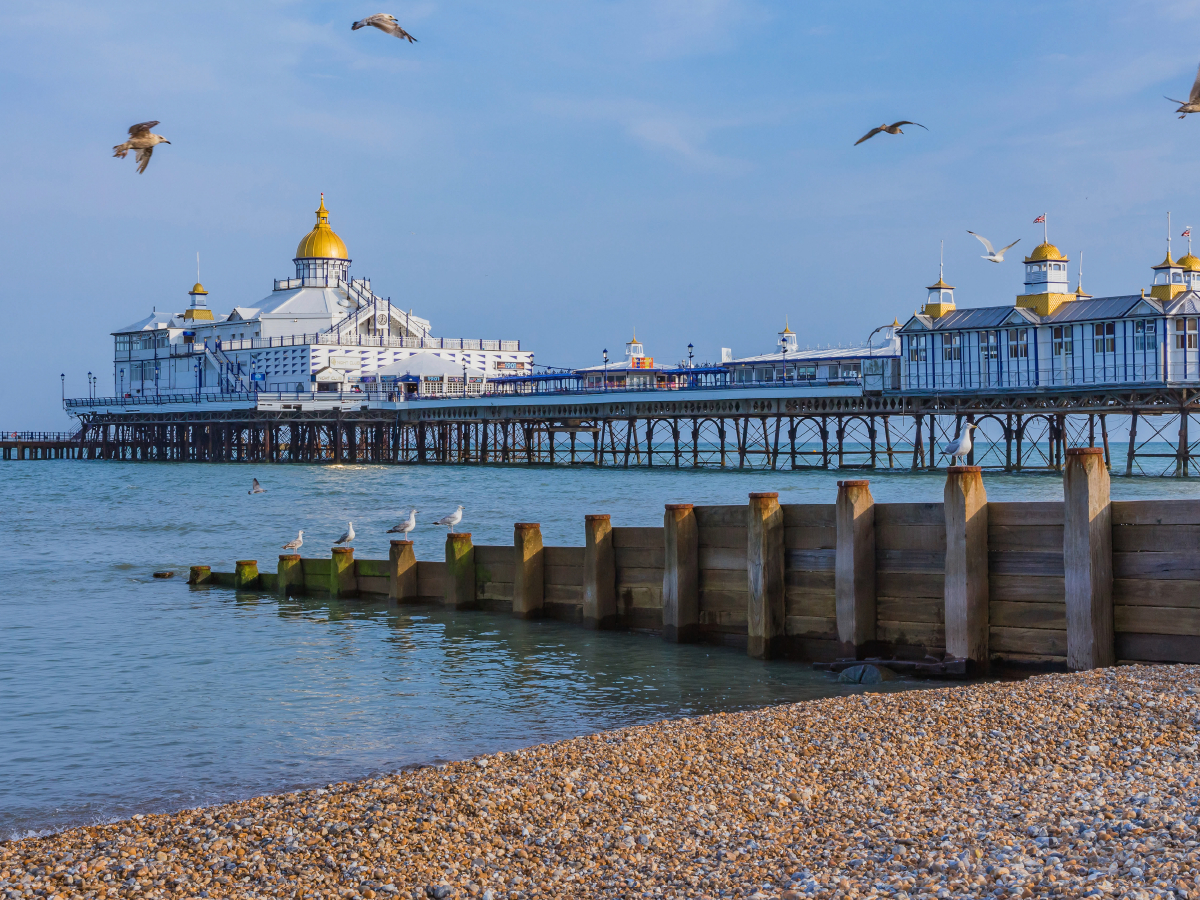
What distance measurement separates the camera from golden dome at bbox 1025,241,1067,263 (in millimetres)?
57656

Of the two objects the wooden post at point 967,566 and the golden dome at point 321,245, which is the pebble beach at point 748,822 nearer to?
the wooden post at point 967,566

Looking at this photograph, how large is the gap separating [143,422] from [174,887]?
3966 inches

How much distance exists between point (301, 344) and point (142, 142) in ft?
280

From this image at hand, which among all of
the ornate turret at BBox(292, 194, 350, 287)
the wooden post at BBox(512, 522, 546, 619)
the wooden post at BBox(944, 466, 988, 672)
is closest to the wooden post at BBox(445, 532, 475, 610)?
the wooden post at BBox(512, 522, 546, 619)

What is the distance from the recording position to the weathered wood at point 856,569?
12.1 meters

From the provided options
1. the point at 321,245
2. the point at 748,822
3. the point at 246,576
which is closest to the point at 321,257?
the point at 321,245

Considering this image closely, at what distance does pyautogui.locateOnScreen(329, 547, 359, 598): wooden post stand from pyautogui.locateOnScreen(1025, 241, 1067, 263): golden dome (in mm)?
46171

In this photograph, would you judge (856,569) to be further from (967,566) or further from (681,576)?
(681,576)

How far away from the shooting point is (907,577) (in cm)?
1205

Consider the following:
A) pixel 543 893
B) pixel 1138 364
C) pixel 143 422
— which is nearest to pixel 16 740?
pixel 543 893

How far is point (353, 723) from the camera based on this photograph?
11.6 meters

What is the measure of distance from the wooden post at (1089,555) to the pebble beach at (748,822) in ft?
4.37

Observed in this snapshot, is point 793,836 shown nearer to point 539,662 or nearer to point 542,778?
point 542,778

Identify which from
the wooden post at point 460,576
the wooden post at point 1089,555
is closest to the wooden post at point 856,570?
the wooden post at point 1089,555
